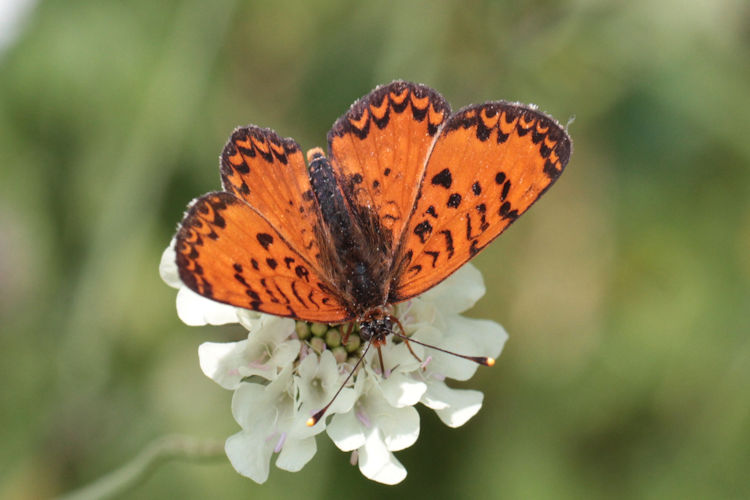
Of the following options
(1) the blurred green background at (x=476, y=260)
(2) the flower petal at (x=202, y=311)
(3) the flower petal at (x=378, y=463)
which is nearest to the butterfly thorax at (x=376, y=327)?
(3) the flower petal at (x=378, y=463)

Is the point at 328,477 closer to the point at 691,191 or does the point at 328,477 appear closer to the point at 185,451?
the point at 185,451

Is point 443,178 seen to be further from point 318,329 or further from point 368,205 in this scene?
point 318,329

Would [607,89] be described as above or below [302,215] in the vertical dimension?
above

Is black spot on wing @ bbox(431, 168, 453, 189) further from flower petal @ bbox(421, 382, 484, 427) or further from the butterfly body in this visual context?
flower petal @ bbox(421, 382, 484, 427)

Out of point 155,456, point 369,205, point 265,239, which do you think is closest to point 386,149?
point 369,205

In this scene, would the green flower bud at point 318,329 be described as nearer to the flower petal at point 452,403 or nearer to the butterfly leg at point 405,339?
the butterfly leg at point 405,339

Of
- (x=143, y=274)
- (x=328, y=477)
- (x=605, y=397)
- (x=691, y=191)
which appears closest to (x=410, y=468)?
(x=328, y=477)

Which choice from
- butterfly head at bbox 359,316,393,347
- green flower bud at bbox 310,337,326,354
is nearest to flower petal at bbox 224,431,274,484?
green flower bud at bbox 310,337,326,354

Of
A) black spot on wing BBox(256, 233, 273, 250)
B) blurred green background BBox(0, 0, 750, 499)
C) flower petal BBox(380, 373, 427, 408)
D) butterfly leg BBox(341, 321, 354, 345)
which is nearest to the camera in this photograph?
black spot on wing BBox(256, 233, 273, 250)
